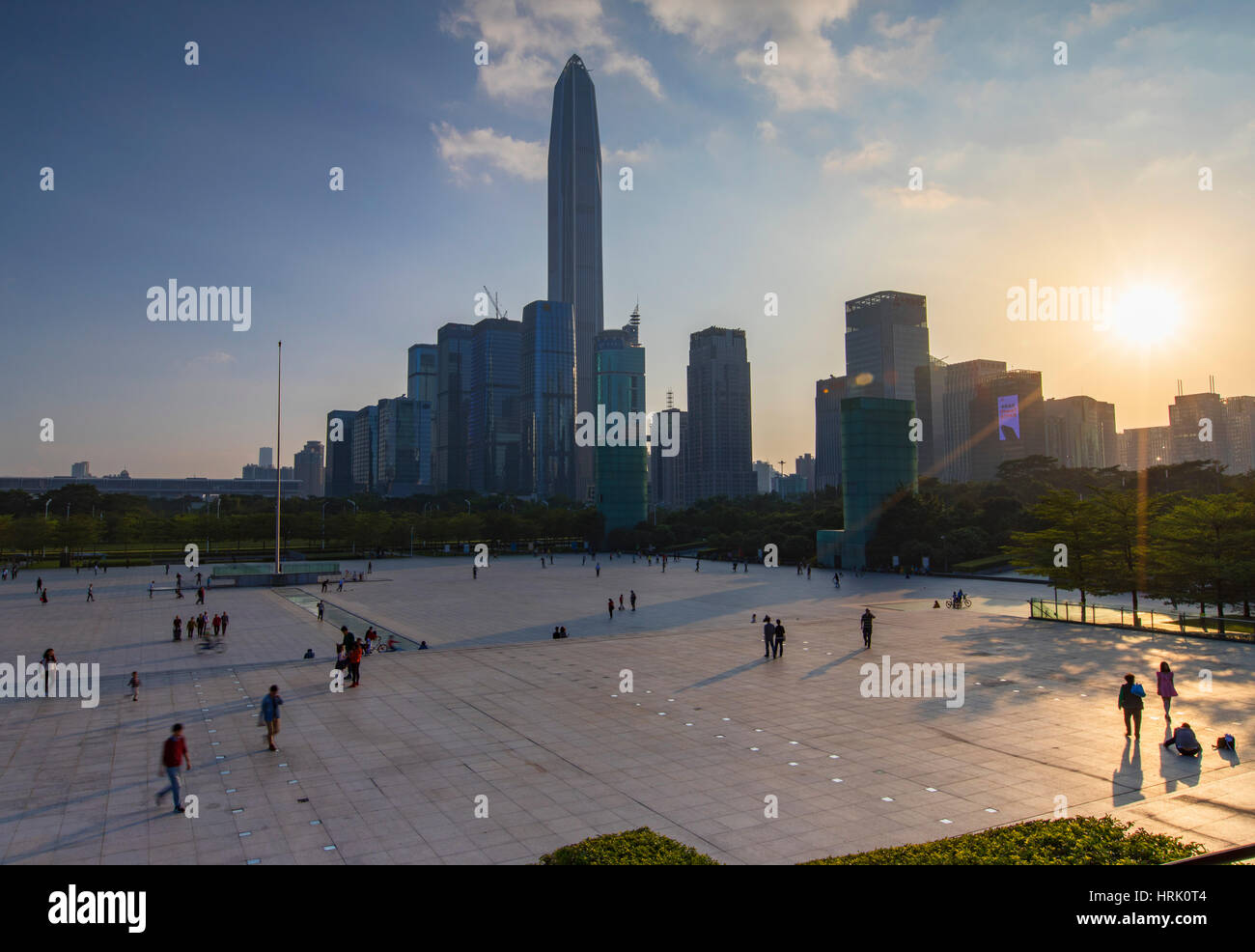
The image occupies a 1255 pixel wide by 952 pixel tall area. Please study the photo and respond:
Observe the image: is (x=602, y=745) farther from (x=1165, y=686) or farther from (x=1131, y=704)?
(x=1165, y=686)

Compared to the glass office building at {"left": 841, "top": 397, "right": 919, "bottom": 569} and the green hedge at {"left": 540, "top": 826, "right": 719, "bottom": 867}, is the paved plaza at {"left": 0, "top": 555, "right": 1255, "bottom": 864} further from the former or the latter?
the glass office building at {"left": 841, "top": 397, "right": 919, "bottom": 569}

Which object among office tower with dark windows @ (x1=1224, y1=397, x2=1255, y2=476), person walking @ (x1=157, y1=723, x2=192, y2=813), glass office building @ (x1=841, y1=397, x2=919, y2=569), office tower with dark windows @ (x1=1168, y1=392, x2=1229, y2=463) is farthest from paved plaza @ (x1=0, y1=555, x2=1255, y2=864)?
office tower with dark windows @ (x1=1224, y1=397, x2=1255, y2=476)

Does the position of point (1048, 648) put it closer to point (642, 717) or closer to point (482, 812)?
point (642, 717)

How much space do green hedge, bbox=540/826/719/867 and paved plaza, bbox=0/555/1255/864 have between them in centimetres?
181

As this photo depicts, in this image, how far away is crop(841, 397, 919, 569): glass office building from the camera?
6512 centimetres

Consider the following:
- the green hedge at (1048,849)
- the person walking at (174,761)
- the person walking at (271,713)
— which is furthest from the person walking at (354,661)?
the green hedge at (1048,849)

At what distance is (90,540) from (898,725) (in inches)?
3102

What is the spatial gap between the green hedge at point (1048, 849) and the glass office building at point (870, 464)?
57.2m

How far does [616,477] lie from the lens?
4075 inches

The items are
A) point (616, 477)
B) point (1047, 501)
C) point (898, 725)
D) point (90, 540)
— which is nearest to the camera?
point (898, 725)

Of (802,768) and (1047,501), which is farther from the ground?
(1047,501)
